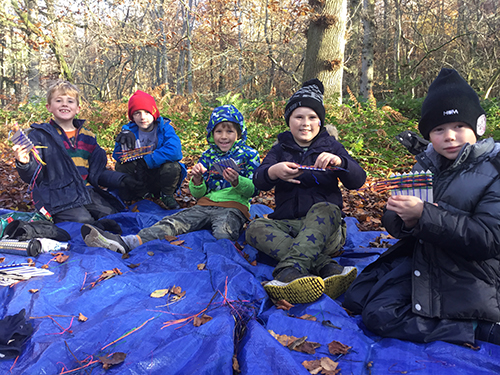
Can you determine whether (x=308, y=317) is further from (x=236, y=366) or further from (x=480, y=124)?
(x=480, y=124)

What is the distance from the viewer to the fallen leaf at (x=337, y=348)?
1.88 metres

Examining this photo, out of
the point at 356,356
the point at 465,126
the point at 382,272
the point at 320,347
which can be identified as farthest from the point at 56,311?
the point at 465,126

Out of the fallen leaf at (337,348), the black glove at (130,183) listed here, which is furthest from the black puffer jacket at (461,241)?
the black glove at (130,183)

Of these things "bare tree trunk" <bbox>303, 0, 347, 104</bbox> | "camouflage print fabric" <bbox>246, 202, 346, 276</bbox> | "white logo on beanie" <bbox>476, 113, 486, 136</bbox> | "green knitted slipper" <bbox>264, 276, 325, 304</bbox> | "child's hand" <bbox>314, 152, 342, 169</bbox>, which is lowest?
"green knitted slipper" <bbox>264, 276, 325, 304</bbox>

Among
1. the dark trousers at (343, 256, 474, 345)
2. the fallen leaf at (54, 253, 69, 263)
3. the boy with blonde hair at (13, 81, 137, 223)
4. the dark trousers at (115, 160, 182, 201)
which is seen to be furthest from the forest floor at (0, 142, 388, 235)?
the fallen leaf at (54, 253, 69, 263)

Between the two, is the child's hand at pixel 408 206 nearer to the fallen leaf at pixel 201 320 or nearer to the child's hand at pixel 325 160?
the child's hand at pixel 325 160

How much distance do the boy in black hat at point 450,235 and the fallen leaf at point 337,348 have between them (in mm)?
260

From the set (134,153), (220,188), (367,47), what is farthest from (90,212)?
(367,47)

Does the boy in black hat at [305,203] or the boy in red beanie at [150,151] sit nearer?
the boy in black hat at [305,203]

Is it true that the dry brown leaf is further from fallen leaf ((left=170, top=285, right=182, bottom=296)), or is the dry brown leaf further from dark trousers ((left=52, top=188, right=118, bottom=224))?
dark trousers ((left=52, top=188, right=118, bottom=224))

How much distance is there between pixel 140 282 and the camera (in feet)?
8.61

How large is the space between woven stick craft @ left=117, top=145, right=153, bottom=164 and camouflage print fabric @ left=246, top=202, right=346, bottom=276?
6.97ft

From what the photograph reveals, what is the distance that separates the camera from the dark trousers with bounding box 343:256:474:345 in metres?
1.93

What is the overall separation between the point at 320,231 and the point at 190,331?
127 cm
